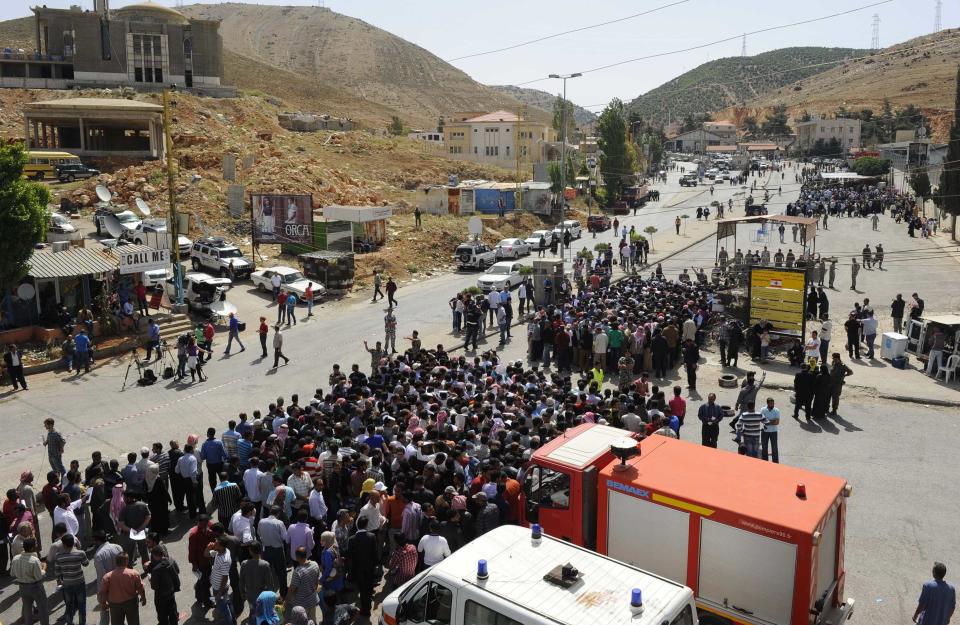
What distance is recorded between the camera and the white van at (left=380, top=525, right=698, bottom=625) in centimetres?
665

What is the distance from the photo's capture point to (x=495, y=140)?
92875 mm

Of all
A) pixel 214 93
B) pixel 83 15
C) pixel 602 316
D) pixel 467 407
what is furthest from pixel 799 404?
pixel 83 15

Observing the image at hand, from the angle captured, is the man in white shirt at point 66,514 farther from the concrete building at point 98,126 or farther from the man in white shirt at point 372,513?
the concrete building at point 98,126

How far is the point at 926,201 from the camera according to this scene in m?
62.2

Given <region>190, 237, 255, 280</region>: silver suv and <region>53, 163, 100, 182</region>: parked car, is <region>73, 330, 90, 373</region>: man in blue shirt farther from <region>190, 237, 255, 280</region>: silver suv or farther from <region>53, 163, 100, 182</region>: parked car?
<region>53, 163, 100, 182</region>: parked car

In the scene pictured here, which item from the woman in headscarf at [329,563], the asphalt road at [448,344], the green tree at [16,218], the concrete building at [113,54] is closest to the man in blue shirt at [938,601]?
the asphalt road at [448,344]

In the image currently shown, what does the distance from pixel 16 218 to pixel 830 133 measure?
138 m

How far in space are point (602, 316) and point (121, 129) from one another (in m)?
52.8

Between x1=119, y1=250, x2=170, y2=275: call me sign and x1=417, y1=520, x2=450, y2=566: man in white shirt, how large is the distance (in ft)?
68.2

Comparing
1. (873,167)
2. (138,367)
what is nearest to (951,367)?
(138,367)

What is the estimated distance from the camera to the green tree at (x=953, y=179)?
43.9 metres

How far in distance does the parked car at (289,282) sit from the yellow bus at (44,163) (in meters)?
26.1

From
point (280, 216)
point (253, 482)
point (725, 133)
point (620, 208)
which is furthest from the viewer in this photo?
point (725, 133)

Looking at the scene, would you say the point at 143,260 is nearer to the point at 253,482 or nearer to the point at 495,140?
the point at 253,482
